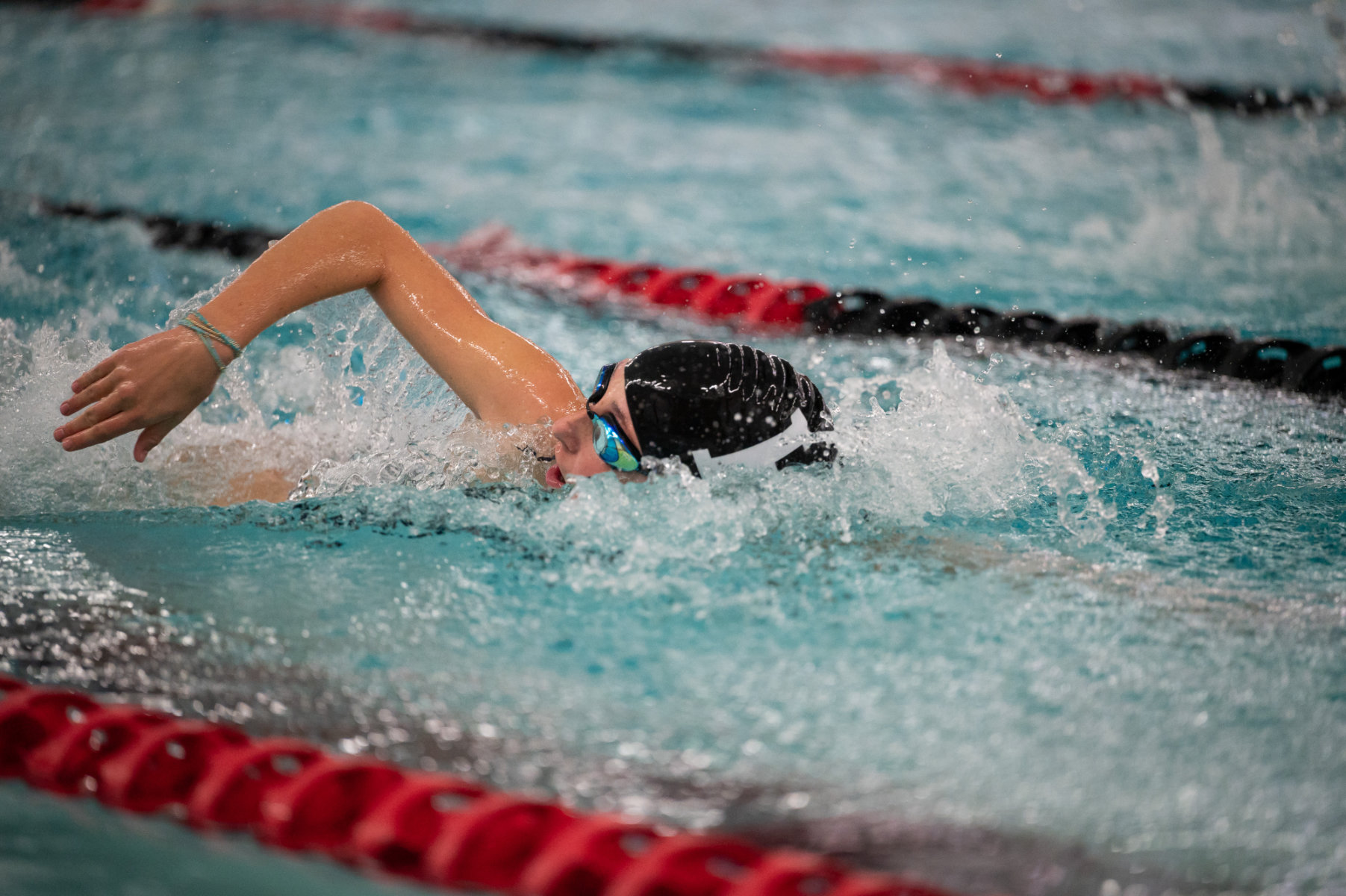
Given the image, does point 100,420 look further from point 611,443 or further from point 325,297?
point 611,443

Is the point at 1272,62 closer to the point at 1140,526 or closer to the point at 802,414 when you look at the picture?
the point at 1140,526

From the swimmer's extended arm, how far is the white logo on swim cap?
0.33m

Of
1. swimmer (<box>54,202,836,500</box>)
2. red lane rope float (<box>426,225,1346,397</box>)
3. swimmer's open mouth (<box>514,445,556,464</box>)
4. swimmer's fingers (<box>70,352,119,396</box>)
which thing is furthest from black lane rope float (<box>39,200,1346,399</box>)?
swimmer's fingers (<box>70,352,119,396</box>)

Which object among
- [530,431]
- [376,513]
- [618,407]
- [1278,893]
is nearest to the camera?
[1278,893]

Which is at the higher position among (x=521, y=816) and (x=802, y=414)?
(x=802, y=414)

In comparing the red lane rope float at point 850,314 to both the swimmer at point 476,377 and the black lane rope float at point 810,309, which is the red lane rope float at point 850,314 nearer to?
the black lane rope float at point 810,309

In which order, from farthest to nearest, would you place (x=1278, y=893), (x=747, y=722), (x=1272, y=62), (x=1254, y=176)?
(x=1272, y=62) < (x=1254, y=176) < (x=747, y=722) < (x=1278, y=893)

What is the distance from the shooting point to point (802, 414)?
7.30 feet

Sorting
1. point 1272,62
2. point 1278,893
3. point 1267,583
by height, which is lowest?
point 1278,893

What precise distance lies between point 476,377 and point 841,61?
19.0 ft

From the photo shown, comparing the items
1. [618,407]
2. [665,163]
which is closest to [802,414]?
[618,407]

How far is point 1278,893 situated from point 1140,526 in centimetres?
115

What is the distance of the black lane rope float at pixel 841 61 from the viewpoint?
6.43 m

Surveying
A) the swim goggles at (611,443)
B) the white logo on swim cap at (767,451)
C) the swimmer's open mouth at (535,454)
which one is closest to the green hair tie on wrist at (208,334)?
the swimmer's open mouth at (535,454)
